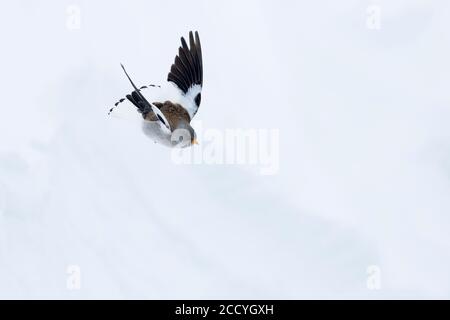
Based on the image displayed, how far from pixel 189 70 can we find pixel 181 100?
62cm

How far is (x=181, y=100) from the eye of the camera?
11.2 metres

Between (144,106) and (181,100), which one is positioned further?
(181,100)

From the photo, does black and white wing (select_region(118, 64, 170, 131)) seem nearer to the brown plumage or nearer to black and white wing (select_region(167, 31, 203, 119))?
the brown plumage

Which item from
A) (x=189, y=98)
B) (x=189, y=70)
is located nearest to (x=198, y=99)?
(x=189, y=98)

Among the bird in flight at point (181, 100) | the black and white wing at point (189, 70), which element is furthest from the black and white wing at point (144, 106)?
the black and white wing at point (189, 70)

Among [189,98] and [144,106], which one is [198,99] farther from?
[144,106]

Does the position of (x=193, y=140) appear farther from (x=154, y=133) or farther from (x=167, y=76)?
(x=167, y=76)

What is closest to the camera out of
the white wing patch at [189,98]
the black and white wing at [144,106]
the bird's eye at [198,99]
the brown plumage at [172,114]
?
the black and white wing at [144,106]

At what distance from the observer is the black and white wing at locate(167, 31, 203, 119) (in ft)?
37.2

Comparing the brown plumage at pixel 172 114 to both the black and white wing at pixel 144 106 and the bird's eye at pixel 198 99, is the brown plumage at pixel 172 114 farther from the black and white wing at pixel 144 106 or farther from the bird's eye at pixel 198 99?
the bird's eye at pixel 198 99

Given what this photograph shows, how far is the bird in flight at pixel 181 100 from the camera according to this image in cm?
1038

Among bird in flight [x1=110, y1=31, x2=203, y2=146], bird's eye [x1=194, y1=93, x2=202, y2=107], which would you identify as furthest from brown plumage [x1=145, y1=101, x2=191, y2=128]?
bird's eye [x1=194, y1=93, x2=202, y2=107]

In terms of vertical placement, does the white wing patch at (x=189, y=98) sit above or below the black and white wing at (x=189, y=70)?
below

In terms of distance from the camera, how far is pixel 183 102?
11.1 metres
